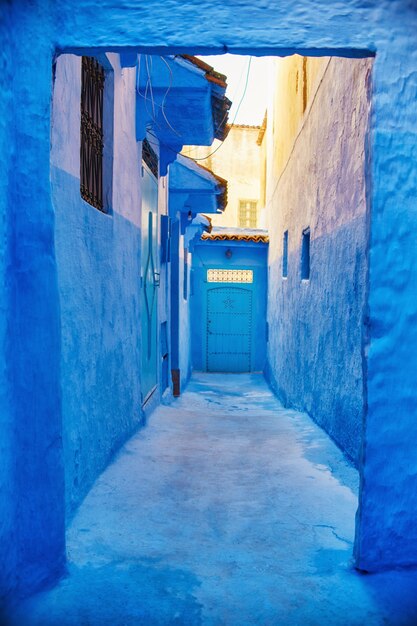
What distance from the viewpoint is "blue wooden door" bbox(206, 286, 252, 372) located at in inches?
673

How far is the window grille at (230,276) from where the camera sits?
17.2 metres

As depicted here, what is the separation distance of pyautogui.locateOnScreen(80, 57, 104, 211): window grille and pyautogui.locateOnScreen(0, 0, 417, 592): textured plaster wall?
1.75 metres

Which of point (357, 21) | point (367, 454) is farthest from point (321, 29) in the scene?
point (367, 454)

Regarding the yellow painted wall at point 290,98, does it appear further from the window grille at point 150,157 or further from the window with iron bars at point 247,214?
the window with iron bars at point 247,214

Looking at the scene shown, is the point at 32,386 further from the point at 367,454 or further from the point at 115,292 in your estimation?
the point at 115,292

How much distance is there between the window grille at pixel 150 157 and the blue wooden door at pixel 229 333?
29.1ft

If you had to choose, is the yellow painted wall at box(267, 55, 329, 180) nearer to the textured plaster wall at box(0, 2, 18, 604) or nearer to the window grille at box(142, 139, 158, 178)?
the window grille at box(142, 139, 158, 178)

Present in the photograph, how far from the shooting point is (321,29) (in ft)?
9.11

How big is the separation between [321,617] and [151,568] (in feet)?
3.03

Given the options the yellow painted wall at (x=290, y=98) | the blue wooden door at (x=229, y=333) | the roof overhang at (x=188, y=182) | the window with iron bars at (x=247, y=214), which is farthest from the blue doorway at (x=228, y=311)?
the window with iron bars at (x=247, y=214)

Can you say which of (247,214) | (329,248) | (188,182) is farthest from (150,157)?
(247,214)

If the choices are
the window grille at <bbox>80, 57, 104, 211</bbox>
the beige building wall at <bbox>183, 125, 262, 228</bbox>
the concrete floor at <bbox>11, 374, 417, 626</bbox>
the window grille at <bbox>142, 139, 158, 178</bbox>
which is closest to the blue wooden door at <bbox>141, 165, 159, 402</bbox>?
the window grille at <bbox>142, 139, 158, 178</bbox>

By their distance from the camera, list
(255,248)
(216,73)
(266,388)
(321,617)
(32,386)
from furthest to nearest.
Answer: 1. (255,248)
2. (266,388)
3. (216,73)
4. (32,386)
5. (321,617)

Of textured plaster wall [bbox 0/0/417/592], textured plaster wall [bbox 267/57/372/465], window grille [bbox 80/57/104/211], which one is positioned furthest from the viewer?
textured plaster wall [bbox 267/57/372/465]
